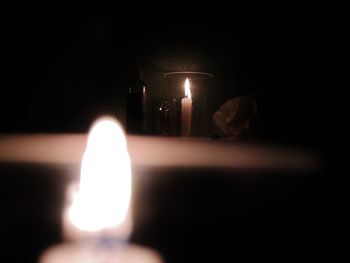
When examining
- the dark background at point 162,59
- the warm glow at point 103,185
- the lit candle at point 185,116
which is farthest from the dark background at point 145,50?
the warm glow at point 103,185

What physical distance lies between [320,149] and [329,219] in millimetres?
182

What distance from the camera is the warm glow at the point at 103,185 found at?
393 millimetres

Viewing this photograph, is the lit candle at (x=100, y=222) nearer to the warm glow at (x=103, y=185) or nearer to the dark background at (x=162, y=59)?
the warm glow at (x=103, y=185)

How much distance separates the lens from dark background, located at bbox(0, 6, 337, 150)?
0.87 meters

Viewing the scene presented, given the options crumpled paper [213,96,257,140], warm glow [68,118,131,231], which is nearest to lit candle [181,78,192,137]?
crumpled paper [213,96,257,140]

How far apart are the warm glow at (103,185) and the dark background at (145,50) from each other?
0.28 m

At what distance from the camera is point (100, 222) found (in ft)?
1.24

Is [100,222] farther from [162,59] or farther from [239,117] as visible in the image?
[162,59]

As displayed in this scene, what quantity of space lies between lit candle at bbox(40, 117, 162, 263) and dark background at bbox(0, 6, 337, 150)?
357 millimetres

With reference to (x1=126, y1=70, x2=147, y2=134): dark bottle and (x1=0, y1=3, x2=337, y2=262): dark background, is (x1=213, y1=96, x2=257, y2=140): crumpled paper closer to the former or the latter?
(x1=0, y1=3, x2=337, y2=262): dark background

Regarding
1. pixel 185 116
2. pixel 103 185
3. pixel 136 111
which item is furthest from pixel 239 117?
pixel 103 185

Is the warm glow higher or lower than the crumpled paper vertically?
lower

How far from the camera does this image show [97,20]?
2.90 feet

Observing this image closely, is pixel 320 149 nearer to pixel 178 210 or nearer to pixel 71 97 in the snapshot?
pixel 178 210
